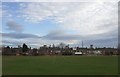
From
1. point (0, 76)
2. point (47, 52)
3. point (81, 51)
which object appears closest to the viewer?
point (0, 76)

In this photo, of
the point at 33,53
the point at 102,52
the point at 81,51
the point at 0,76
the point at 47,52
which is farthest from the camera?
the point at 81,51

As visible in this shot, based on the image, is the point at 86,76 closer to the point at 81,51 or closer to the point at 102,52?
the point at 102,52

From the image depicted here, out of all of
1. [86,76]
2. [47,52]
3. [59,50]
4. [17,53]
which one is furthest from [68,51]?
[86,76]

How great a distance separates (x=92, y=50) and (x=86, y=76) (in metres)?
44.5

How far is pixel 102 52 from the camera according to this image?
57219 millimetres

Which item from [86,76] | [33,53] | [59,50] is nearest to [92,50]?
[59,50]

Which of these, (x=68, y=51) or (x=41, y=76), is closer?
(x=41, y=76)

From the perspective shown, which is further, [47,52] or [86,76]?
[47,52]

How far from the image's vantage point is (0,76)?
15953 millimetres

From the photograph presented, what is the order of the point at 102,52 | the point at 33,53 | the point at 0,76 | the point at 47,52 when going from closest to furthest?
the point at 0,76
the point at 33,53
the point at 47,52
the point at 102,52

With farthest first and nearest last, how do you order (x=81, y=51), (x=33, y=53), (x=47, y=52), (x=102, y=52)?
(x=81, y=51), (x=102, y=52), (x=47, y=52), (x=33, y=53)

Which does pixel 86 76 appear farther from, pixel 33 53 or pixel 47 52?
pixel 47 52

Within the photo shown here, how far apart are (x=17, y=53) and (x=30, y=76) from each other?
1353 inches

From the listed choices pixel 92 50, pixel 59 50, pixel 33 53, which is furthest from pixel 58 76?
pixel 92 50
